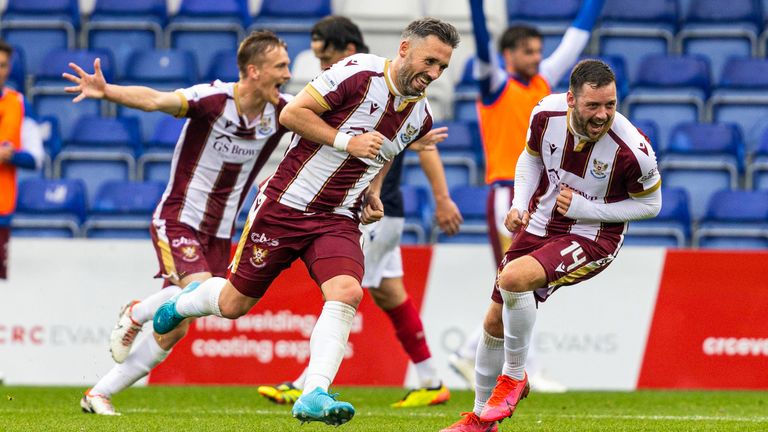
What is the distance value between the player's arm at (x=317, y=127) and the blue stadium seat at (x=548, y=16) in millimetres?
8550

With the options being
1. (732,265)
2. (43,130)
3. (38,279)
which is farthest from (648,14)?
(38,279)

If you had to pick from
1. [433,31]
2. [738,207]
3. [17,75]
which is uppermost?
[433,31]

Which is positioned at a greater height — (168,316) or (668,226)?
(168,316)

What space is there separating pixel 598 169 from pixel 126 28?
922cm

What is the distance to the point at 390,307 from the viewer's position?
8.88 m

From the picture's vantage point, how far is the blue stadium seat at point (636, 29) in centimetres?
1451

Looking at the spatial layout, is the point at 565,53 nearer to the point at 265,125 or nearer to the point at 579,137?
the point at 265,125

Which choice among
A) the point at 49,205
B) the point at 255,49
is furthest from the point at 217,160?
the point at 49,205

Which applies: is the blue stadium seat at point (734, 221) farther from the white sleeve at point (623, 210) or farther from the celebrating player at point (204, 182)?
the white sleeve at point (623, 210)

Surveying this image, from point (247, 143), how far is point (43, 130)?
5.68 m

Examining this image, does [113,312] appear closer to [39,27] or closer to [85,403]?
[85,403]

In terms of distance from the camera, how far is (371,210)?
252 inches

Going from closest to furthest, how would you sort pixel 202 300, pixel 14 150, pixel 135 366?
pixel 202 300, pixel 135 366, pixel 14 150

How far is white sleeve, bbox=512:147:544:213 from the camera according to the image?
6645 mm
